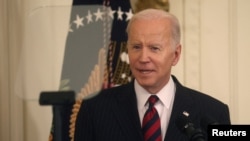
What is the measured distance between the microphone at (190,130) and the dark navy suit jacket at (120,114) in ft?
1.08

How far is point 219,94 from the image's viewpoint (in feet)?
5.81

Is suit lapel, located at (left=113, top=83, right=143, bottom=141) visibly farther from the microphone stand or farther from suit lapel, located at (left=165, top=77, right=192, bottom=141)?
the microphone stand

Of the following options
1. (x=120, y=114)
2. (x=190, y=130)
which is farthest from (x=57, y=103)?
(x=120, y=114)

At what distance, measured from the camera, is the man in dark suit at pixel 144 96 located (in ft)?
3.77

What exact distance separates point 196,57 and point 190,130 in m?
1.08

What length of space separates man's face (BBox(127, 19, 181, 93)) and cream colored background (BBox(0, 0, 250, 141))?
0.58 m

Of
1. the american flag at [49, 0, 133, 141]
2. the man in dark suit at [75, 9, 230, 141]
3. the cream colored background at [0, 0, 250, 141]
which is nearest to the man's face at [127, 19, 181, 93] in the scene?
the man in dark suit at [75, 9, 230, 141]

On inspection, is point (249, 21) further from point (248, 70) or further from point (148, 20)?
point (148, 20)

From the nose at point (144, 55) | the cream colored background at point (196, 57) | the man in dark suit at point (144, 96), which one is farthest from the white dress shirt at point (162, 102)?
the cream colored background at point (196, 57)

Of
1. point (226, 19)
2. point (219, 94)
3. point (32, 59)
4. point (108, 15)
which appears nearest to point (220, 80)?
point (219, 94)

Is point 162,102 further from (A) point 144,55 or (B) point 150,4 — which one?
(B) point 150,4

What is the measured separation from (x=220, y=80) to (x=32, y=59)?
104 cm

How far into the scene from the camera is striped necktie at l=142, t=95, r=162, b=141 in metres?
1.14

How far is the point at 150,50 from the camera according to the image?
1170mm
